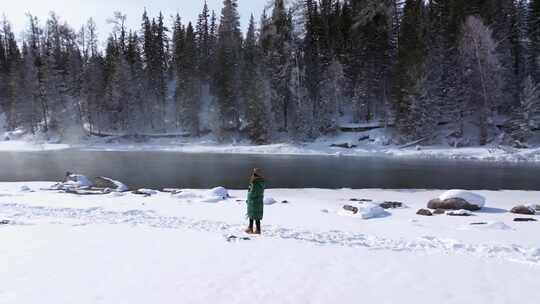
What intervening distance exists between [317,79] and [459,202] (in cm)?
4129

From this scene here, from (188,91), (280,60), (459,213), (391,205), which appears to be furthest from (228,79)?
(459,213)

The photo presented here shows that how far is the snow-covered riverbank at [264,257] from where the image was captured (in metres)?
6.26

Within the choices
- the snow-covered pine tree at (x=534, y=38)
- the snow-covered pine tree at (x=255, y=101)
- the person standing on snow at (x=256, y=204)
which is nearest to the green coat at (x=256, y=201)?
the person standing on snow at (x=256, y=204)

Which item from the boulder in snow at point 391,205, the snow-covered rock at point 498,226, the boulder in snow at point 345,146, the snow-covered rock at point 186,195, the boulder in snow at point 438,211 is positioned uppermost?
the boulder in snow at point 345,146

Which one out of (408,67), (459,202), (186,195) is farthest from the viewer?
(408,67)

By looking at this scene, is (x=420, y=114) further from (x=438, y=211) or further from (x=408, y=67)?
(x=438, y=211)

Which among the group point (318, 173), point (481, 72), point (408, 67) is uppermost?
point (408, 67)

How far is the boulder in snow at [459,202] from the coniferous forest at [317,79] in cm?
2863

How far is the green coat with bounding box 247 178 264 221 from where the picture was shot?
11531 millimetres

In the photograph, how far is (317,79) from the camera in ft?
181

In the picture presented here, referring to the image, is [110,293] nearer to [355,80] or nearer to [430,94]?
[430,94]

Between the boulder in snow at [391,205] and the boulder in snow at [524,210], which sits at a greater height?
the boulder in snow at [524,210]

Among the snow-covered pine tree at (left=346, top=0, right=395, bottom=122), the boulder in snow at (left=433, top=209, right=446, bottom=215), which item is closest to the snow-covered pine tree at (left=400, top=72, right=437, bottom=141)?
the snow-covered pine tree at (left=346, top=0, right=395, bottom=122)

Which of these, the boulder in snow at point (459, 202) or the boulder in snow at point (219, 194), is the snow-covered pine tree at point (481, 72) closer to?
the boulder in snow at point (459, 202)
